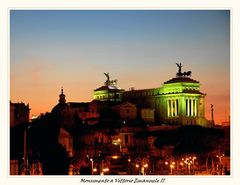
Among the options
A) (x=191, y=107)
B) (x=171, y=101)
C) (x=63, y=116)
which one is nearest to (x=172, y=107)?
(x=171, y=101)

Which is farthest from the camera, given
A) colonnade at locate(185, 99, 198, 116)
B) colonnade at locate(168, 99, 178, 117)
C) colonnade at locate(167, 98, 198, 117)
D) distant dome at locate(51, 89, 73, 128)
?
colonnade at locate(168, 99, 178, 117)

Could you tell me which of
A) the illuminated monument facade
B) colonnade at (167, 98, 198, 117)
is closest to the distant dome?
the illuminated monument facade

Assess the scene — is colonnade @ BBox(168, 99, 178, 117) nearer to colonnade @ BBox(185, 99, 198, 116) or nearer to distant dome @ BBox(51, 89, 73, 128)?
colonnade @ BBox(185, 99, 198, 116)

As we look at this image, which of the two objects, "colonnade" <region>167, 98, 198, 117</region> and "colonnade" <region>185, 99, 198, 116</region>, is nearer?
"colonnade" <region>185, 99, 198, 116</region>

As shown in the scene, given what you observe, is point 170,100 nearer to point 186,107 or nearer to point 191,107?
point 186,107

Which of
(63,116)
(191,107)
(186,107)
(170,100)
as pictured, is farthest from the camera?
(170,100)

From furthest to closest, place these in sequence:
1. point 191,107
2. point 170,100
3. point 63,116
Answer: point 170,100 → point 191,107 → point 63,116

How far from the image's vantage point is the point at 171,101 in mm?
13516

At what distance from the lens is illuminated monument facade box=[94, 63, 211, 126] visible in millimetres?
12109

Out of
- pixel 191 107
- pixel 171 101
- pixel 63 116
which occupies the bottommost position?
pixel 63 116

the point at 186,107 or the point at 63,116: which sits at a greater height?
the point at 186,107
